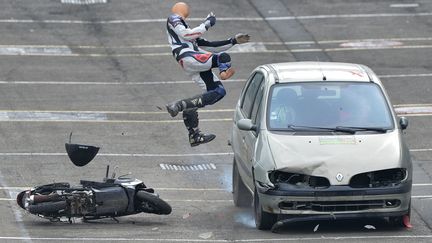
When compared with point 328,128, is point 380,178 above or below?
below

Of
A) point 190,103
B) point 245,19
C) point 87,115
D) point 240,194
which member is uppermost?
point 190,103

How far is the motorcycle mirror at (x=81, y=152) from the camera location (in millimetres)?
14086

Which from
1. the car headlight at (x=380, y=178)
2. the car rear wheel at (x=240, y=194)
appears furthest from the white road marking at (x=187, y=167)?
the car headlight at (x=380, y=178)

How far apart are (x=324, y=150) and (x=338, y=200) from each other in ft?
1.96

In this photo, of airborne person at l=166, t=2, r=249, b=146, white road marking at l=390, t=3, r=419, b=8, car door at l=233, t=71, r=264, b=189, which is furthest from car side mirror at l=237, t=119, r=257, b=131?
white road marking at l=390, t=3, r=419, b=8

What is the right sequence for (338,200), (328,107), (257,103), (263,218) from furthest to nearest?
(257,103) < (328,107) < (263,218) < (338,200)

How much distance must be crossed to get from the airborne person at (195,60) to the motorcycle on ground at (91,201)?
3.32 m

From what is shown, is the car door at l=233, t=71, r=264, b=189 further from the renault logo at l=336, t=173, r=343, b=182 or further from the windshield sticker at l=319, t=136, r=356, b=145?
the renault logo at l=336, t=173, r=343, b=182

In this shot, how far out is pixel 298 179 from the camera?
1264 centimetres

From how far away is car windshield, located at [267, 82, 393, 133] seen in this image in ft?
43.8

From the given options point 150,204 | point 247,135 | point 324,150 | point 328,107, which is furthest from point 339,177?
point 150,204

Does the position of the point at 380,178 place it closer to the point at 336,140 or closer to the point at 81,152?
the point at 336,140

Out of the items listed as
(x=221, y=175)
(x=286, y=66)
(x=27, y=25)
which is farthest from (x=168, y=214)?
(x=27, y=25)

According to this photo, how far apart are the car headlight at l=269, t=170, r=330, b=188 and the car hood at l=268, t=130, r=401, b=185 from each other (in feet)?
0.24
